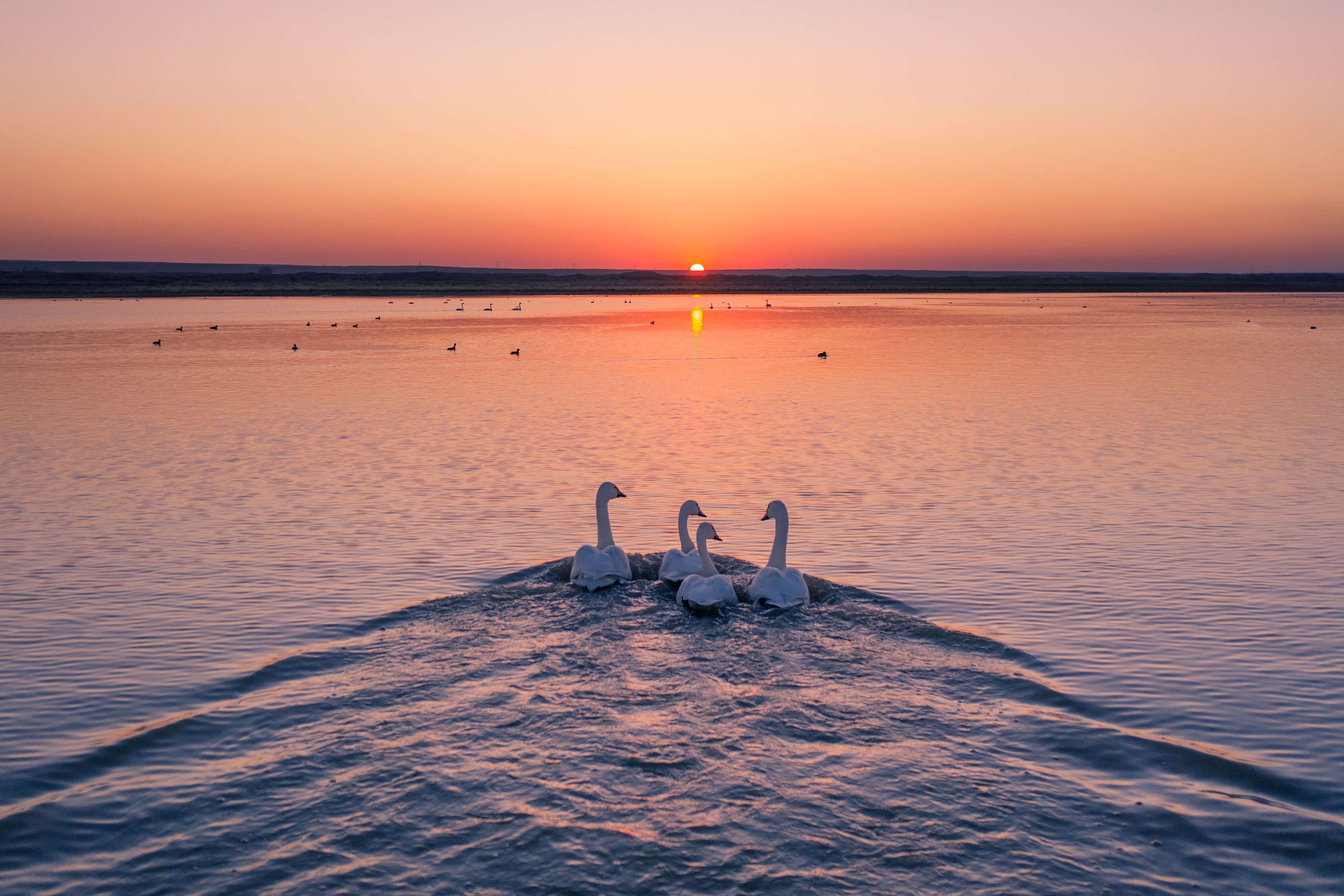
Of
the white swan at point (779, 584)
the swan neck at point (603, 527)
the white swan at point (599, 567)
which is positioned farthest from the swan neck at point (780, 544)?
the swan neck at point (603, 527)

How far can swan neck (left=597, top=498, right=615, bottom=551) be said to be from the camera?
12750 mm

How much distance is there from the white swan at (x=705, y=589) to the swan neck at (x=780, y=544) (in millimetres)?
587

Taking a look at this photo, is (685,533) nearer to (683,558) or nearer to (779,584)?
(683,558)

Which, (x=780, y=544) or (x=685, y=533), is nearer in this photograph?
(x=780, y=544)

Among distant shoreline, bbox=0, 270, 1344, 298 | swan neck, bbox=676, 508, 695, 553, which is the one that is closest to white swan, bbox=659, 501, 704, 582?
swan neck, bbox=676, 508, 695, 553

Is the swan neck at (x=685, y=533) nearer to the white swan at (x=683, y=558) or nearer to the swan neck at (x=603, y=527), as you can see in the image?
the white swan at (x=683, y=558)

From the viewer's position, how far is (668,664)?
31.4ft

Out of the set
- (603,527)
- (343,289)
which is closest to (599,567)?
(603,527)

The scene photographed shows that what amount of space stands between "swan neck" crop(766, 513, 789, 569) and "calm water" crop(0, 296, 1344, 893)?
644 mm

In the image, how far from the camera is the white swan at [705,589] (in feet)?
36.4

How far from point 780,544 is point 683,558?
3.84 feet

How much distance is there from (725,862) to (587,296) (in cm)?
15119

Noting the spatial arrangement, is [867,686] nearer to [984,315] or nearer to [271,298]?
[984,315]

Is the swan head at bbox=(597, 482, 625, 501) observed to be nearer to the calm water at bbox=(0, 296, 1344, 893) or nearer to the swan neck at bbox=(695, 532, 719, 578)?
the calm water at bbox=(0, 296, 1344, 893)
